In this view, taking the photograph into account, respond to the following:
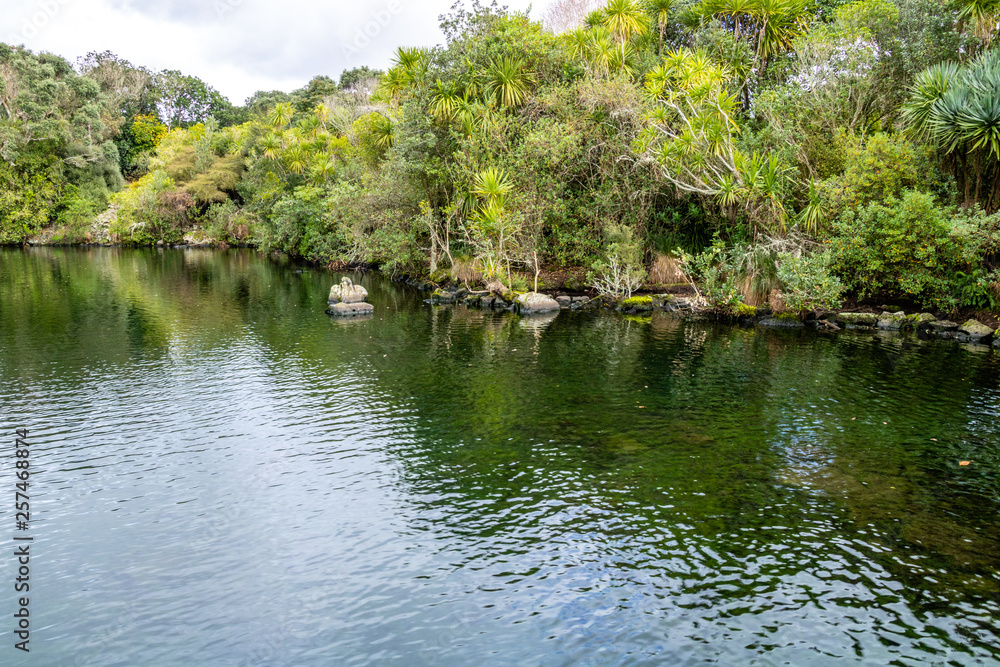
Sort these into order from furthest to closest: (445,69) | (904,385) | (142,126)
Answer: (142,126) < (445,69) < (904,385)

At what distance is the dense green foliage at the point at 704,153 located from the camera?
914 inches

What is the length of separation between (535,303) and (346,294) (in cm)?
870

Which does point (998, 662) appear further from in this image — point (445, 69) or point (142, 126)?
point (142, 126)

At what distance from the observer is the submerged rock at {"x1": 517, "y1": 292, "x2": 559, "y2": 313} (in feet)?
94.5

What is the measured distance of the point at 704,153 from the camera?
26922 millimetres

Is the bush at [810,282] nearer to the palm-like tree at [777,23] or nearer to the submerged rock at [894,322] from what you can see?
the submerged rock at [894,322]

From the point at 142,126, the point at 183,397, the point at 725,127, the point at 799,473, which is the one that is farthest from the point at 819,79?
the point at 142,126

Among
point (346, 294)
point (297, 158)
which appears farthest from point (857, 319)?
point (297, 158)

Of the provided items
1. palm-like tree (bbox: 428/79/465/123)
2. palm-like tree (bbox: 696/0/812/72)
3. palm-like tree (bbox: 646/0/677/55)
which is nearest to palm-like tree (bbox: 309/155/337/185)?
palm-like tree (bbox: 428/79/465/123)

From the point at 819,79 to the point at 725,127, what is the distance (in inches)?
203

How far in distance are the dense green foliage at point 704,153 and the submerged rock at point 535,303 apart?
1918 mm

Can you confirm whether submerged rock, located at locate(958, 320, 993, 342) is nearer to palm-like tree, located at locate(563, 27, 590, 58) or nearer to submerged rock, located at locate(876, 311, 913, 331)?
submerged rock, located at locate(876, 311, 913, 331)

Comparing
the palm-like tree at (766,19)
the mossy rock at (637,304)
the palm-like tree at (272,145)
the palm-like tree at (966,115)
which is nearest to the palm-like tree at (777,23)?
the palm-like tree at (766,19)

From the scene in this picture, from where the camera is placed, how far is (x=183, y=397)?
15.5 meters
